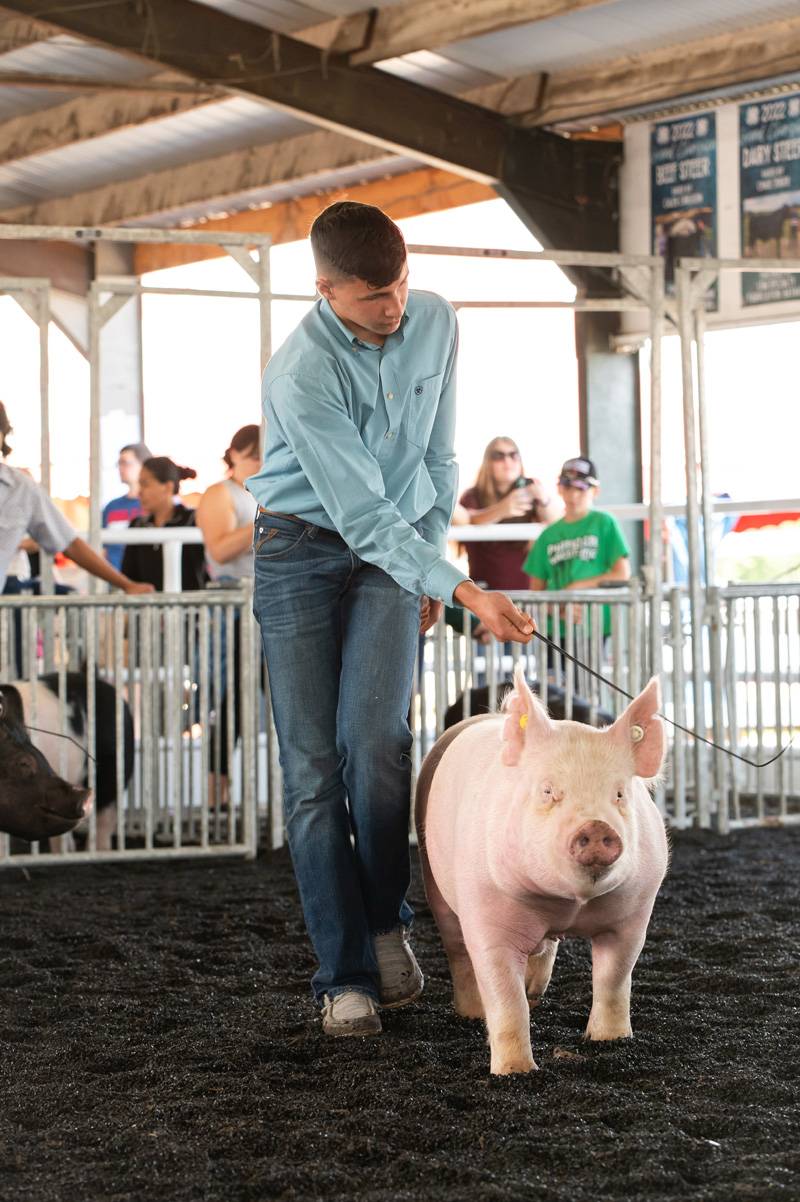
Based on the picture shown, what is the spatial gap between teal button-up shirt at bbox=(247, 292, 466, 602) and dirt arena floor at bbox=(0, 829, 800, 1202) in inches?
33.6

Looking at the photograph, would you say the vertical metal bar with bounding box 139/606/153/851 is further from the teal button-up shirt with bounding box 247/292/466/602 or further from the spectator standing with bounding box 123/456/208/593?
the teal button-up shirt with bounding box 247/292/466/602

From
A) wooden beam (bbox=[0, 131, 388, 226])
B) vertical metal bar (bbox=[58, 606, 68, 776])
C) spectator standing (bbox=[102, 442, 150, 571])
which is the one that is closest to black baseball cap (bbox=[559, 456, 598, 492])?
vertical metal bar (bbox=[58, 606, 68, 776])

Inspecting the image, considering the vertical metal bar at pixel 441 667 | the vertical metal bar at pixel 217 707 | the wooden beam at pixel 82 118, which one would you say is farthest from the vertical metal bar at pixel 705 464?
the wooden beam at pixel 82 118

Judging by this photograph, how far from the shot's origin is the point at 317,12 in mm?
8562

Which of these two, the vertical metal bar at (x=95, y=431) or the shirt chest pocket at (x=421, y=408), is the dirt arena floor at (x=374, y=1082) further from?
the vertical metal bar at (x=95, y=431)

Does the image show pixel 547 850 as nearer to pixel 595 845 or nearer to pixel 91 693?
pixel 595 845

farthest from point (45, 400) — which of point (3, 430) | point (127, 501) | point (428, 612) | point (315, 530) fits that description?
point (315, 530)

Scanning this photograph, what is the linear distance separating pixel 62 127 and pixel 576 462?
5.82 meters

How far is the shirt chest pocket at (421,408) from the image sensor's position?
2941mm

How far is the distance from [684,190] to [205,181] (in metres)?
3.95

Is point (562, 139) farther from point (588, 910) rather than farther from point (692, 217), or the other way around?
point (588, 910)

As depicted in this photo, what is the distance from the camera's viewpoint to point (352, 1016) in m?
2.85

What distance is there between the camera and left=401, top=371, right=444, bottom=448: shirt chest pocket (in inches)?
116

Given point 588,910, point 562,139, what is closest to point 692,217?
point 562,139
